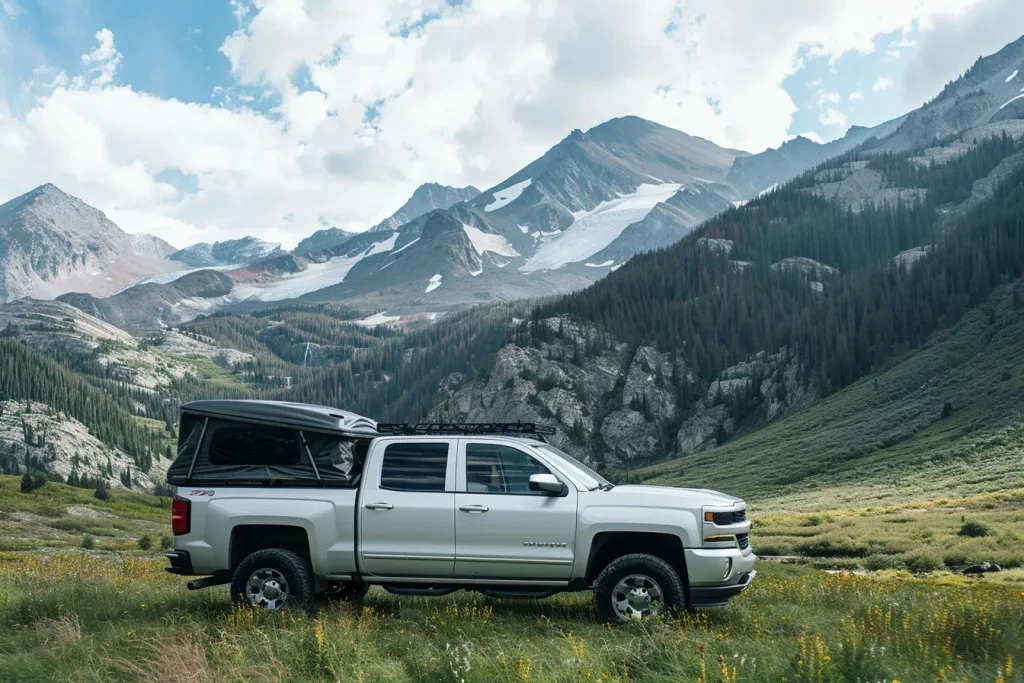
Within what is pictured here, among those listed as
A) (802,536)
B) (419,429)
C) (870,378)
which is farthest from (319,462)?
(870,378)

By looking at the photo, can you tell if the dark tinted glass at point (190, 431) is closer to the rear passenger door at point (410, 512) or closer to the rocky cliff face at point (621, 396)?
the rear passenger door at point (410, 512)

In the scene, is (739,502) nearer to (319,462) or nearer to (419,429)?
(419,429)

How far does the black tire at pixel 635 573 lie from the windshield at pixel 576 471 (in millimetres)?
1234

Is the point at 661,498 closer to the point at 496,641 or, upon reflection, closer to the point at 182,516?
the point at 496,641

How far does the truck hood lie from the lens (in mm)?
11109

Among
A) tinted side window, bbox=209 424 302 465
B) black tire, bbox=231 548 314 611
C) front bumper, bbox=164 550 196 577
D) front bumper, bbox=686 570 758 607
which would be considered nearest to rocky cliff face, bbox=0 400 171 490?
front bumper, bbox=164 550 196 577

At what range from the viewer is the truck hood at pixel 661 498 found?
11.1 metres

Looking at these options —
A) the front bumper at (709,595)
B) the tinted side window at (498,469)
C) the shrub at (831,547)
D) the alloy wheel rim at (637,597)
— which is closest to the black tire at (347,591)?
the tinted side window at (498,469)

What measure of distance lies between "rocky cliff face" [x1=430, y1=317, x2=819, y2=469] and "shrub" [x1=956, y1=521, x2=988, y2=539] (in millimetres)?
110205

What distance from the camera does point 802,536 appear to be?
44312mm

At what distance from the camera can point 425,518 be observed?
441 inches

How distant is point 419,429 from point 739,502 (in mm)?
Result: 5015

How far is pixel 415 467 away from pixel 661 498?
144 inches

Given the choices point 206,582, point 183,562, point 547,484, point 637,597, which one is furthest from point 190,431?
point 637,597
